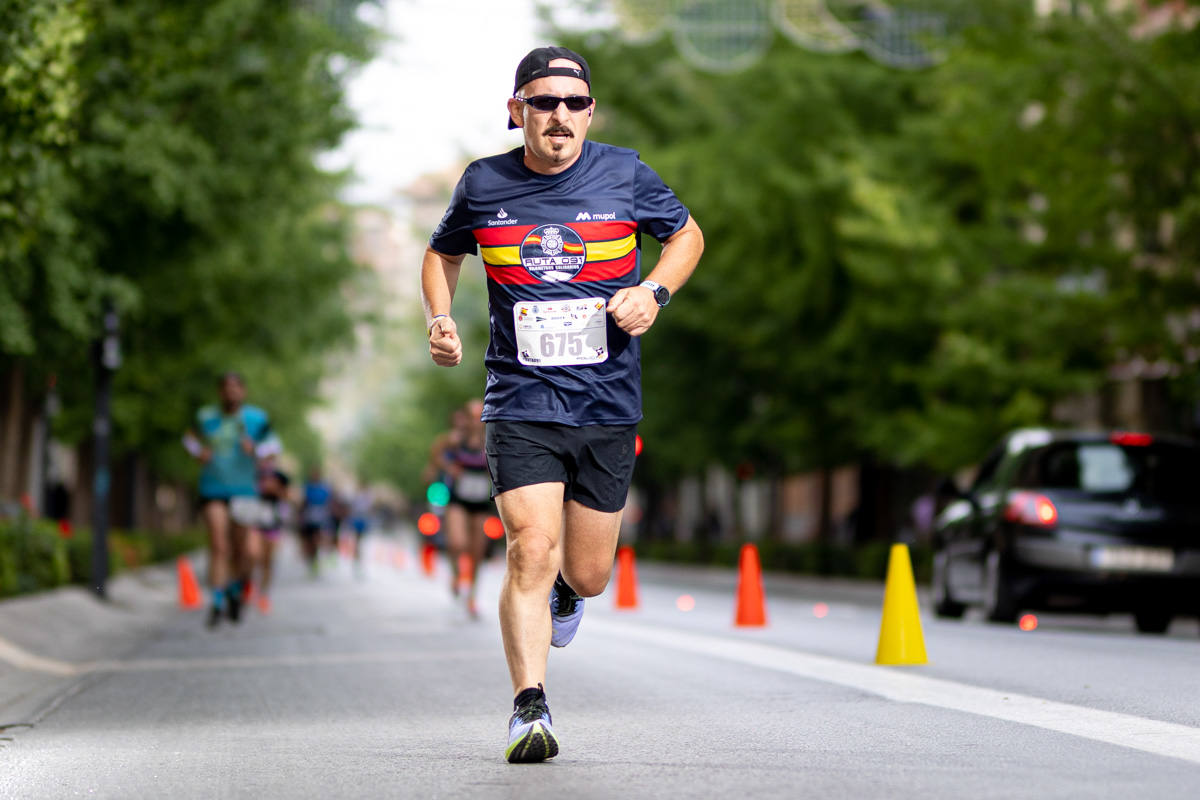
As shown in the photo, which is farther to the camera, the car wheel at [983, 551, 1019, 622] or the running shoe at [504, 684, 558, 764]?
the car wheel at [983, 551, 1019, 622]

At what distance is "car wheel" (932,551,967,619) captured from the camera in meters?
17.8

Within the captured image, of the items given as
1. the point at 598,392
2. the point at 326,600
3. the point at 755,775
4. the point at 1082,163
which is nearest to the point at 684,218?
the point at 598,392

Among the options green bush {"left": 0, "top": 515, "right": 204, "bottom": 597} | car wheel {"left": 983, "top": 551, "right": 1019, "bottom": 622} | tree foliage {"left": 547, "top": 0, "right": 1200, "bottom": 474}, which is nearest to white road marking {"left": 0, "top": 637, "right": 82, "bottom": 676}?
green bush {"left": 0, "top": 515, "right": 204, "bottom": 597}

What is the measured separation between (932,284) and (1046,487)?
37.8 ft

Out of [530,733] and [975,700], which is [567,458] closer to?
[530,733]

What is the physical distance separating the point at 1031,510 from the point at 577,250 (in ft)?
31.2

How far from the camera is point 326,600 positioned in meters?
A: 24.5

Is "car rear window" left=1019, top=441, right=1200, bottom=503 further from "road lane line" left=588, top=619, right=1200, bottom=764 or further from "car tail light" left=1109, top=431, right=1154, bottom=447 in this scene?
"road lane line" left=588, top=619, right=1200, bottom=764

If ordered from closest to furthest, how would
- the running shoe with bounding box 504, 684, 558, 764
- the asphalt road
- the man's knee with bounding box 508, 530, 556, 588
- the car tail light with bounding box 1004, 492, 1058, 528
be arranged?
the asphalt road < the running shoe with bounding box 504, 684, 558, 764 < the man's knee with bounding box 508, 530, 556, 588 < the car tail light with bounding box 1004, 492, 1058, 528

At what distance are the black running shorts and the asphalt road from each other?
35.8 inches

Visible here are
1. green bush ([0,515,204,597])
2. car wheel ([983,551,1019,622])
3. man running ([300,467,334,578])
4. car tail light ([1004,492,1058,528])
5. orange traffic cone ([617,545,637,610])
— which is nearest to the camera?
car tail light ([1004,492,1058,528])

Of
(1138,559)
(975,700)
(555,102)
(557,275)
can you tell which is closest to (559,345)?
(557,275)

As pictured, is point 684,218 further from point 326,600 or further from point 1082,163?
point 326,600

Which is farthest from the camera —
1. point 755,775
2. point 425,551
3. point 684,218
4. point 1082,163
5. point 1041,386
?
point 425,551
